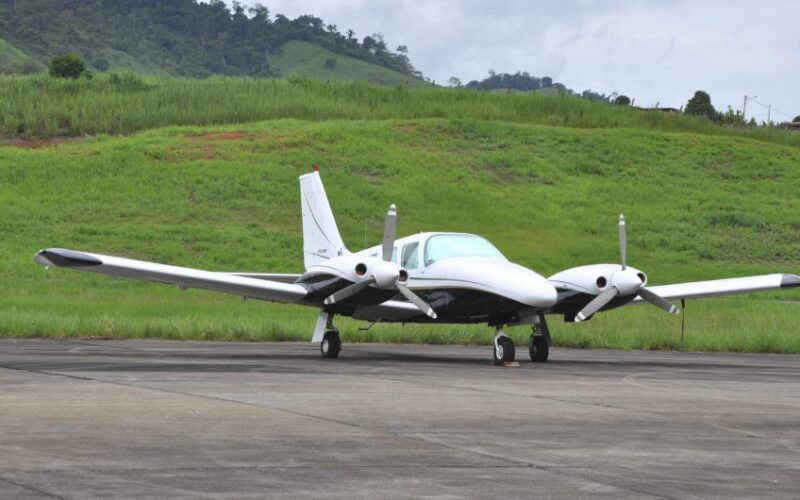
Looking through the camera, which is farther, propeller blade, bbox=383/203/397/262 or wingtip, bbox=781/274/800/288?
wingtip, bbox=781/274/800/288

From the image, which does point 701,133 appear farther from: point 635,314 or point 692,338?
point 692,338

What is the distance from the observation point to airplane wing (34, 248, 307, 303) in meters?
21.3

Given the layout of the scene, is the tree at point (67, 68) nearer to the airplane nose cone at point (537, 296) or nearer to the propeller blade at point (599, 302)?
the propeller blade at point (599, 302)

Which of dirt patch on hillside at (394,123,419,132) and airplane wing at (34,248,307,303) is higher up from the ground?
dirt patch on hillside at (394,123,419,132)

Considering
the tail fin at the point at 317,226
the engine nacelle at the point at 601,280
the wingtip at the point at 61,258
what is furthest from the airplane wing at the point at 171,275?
the engine nacelle at the point at 601,280

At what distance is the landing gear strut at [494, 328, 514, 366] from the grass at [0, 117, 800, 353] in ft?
48.6

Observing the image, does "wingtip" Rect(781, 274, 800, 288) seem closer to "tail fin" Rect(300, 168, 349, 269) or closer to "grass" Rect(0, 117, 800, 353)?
"tail fin" Rect(300, 168, 349, 269)

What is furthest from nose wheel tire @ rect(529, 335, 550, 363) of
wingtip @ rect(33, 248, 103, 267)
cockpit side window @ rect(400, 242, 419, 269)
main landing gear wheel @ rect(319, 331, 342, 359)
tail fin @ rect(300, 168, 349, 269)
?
wingtip @ rect(33, 248, 103, 267)

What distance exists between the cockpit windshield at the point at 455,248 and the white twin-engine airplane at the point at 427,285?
0.02 m

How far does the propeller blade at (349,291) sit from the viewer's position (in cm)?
2225

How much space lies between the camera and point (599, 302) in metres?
22.5

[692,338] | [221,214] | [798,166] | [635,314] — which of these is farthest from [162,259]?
[798,166]

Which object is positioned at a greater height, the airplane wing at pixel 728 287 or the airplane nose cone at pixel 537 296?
the airplane wing at pixel 728 287

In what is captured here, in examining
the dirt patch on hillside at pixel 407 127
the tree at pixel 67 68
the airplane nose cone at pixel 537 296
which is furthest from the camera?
the tree at pixel 67 68
